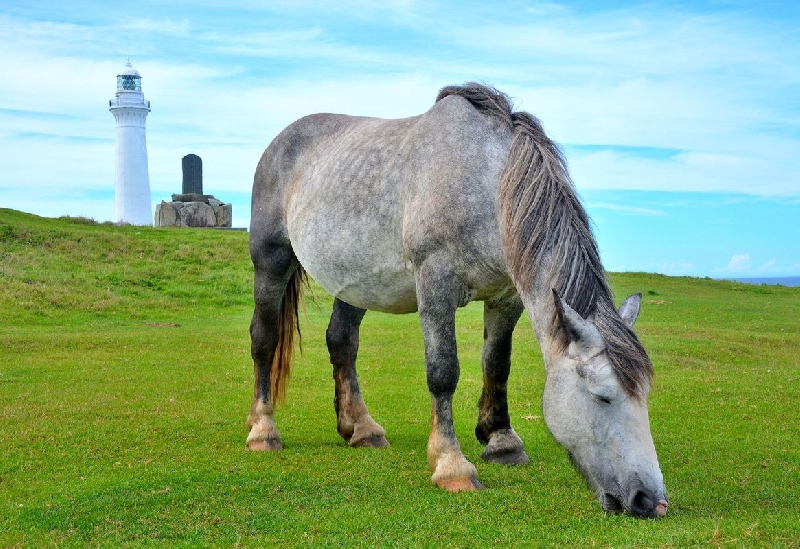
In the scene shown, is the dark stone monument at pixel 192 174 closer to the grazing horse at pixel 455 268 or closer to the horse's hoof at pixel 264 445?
the grazing horse at pixel 455 268

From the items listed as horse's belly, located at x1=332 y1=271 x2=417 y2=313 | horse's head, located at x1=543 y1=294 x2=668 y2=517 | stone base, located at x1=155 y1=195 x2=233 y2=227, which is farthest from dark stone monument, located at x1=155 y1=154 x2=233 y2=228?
horse's head, located at x1=543 y1=294 x2=668 y2=517

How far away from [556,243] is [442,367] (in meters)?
1.44

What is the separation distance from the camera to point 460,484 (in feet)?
20.3

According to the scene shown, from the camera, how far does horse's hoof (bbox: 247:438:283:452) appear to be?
316 inches

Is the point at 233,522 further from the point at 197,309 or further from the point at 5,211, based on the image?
the point at 5,211

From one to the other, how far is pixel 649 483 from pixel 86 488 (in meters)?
4.39

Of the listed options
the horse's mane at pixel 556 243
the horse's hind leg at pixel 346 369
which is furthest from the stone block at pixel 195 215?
the horse's mane at pixel 556 243

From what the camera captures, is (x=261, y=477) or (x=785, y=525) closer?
(x=785, y=525)

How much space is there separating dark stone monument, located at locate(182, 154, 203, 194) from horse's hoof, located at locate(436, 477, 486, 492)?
130ft

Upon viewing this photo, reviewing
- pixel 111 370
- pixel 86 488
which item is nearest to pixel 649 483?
pixel 86 488

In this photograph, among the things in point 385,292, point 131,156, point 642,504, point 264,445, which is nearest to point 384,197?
point 385,292

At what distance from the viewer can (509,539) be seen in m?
4.92

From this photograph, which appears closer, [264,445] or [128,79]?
[264,445]

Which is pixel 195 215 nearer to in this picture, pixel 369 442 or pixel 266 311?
pixel 266 311
